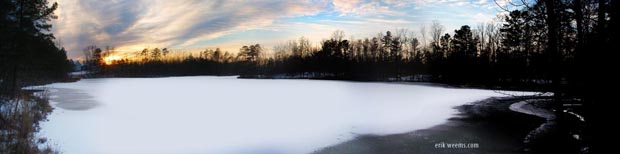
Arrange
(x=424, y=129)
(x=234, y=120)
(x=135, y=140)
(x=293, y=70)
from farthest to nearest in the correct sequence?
(x=293, y=70)
(x=234, y=120)
(x=424, y=129)
(x=135, y=140)

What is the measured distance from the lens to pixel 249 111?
67.2 ft

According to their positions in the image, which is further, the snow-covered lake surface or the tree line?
the tree line

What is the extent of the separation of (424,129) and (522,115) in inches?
292

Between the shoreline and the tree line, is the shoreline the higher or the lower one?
the lower one

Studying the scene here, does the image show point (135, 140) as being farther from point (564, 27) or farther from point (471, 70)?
point (471, 70)

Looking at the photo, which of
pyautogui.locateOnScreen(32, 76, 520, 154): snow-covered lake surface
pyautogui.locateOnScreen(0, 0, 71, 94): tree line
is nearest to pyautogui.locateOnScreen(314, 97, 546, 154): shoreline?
pyautogui.locateOnScreen(32, 76, 520, 154): snow-covered lake surface

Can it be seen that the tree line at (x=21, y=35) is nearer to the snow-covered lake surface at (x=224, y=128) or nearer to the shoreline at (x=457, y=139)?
the snow-covered lake surface at (x=224, y=128)

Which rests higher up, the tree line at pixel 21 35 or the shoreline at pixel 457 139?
the tree line at pixel 21 35

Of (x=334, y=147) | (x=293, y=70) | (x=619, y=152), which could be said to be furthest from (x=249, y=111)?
(x=293, y=70)

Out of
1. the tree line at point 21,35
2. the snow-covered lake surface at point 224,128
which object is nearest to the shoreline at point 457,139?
the snow-covered lake surface at point 224,128

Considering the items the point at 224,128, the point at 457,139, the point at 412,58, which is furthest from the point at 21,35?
the point at 412,58

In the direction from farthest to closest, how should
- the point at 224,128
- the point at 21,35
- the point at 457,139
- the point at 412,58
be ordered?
the point at 412,58 → the point at 21,35 → the point at 224,128 → the point at 457,139

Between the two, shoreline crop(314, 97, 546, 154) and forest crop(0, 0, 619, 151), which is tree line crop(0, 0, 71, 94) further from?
shoreline crop(314, 97, 546, 154)

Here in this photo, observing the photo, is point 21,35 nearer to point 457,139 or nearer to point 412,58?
point 457,139
